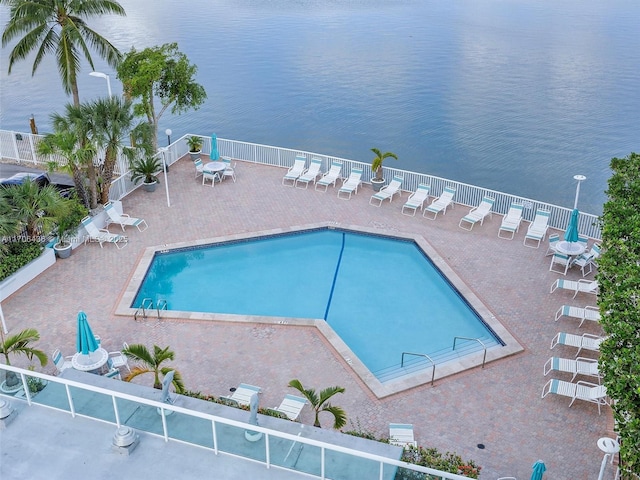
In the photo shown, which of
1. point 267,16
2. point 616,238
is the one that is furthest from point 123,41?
point 616,238

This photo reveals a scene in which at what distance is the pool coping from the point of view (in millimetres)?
14016

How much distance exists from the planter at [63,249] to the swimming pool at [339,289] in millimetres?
2340

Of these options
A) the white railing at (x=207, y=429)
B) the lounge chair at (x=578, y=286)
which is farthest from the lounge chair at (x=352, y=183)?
the white railing at (x=207, y=429)

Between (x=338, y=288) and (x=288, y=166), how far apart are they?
8189 mm

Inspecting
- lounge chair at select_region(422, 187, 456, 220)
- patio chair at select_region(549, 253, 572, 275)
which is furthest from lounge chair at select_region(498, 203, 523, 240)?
lounge chair at select_region(422, 187, 456, 220)

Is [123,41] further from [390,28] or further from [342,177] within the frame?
[342,177]

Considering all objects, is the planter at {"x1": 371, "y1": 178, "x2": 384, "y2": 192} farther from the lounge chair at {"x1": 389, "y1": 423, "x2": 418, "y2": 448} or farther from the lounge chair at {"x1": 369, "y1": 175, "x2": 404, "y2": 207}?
the lounge chair at {"x1": 389, "y1": 423, "x2": 418, "y2": 448}

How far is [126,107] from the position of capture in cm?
1975

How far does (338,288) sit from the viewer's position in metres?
18.1

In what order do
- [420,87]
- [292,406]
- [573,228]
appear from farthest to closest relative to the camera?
[420,87], [573,228], [292,406]

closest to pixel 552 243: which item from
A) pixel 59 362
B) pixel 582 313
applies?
pixel 582 313

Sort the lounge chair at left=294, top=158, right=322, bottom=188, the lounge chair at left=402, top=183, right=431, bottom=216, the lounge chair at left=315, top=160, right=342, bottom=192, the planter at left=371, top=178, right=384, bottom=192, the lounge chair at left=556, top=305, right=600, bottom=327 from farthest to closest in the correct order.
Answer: the lounge chair at left=294, top=158, right=322, bottom=188 → the lounge chair at left=315, top=160, right=342, bottom=192 → the planter at left=371, top=178, right=384, bottom=192 → the lounge chair at left=402, top=183, right=431, bottom=216 → the lounge chair at left=556, top=305, right=600, bottom=327

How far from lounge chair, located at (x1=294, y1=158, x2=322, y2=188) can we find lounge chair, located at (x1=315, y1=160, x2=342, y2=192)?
0.92 ft

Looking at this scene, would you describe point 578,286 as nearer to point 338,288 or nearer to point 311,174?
point 338,288
